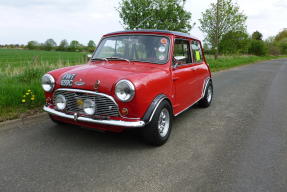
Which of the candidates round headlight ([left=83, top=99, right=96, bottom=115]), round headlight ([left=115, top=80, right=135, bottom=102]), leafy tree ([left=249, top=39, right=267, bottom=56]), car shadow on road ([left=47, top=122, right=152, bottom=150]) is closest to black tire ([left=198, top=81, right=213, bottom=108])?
car shadow on road ([left=47, top=122, right=152, bottom=150])

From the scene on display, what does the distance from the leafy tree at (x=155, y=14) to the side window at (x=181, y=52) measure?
11735mm

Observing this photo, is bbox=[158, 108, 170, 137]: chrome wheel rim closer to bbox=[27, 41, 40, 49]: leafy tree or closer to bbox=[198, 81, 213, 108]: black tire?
bbox=[198, 81, 213, 108]: black tire

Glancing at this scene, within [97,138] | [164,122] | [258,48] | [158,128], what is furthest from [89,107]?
[258,48]

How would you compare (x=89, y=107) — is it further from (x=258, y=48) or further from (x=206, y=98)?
(x=258, y=48)

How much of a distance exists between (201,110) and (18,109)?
4032mm

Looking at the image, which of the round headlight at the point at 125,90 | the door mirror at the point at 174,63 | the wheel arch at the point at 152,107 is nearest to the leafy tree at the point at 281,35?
the door mirror at the point at 174,63

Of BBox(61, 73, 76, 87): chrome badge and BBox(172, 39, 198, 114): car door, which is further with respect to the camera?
BBox(172, 39, 198, 114): car door

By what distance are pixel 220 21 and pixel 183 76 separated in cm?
2346

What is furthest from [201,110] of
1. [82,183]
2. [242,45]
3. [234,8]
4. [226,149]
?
[242,45]

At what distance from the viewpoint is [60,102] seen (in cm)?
350

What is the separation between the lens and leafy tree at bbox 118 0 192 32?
16641 mm

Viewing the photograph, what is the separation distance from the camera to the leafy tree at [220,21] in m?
25.1

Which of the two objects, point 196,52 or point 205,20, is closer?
point 196,52

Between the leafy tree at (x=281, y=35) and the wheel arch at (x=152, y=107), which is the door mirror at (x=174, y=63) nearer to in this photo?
the wheel arch at (x=152, y=107)
